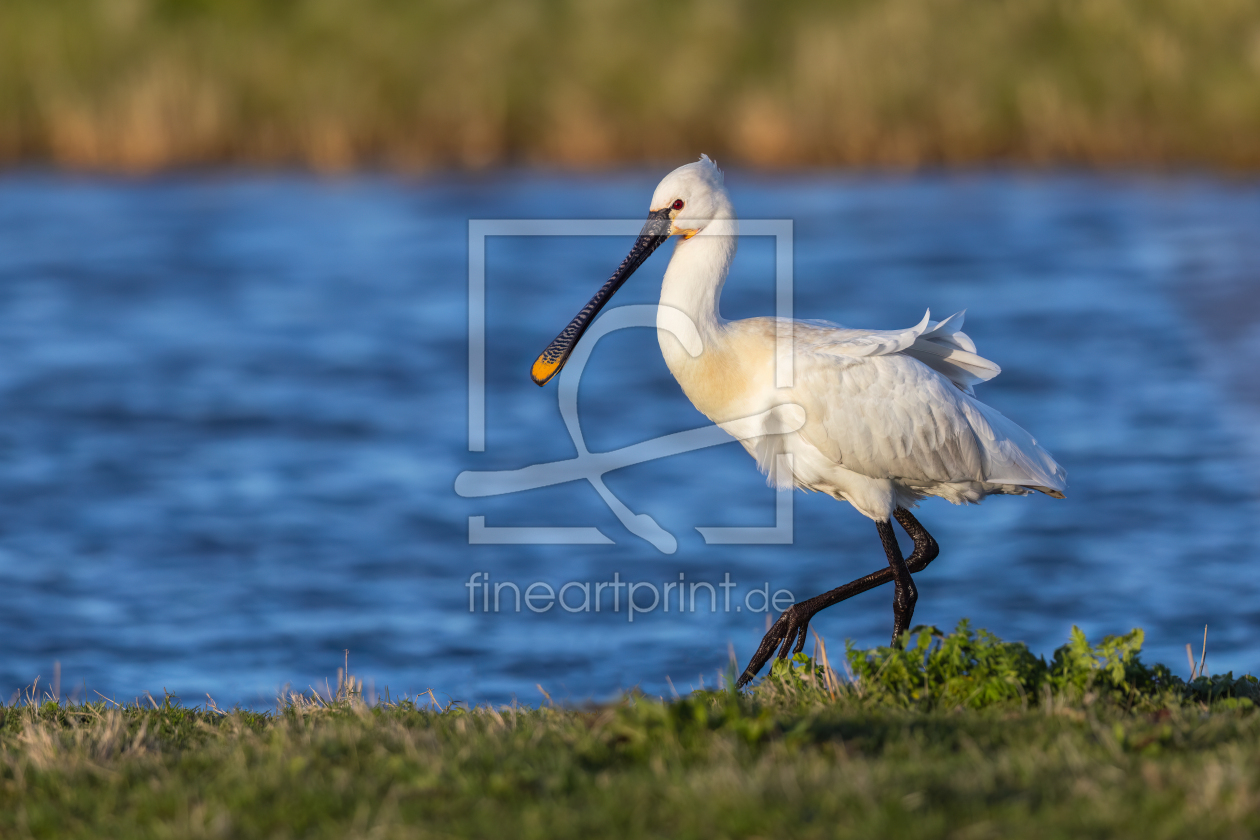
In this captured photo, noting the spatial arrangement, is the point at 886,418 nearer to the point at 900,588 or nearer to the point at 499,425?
the point at 900,588

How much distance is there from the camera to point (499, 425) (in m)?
16.4

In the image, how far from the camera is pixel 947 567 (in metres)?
12.3

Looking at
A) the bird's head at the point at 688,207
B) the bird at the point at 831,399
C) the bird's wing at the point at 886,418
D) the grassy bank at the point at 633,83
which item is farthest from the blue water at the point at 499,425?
the bird's head at the point at 688,207

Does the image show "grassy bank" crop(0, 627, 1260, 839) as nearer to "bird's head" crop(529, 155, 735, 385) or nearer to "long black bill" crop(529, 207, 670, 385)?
"bird's head" crop(529, 155, 735, 385)

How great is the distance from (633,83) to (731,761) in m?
21.4

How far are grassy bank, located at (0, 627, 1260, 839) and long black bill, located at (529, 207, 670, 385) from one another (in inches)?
96.7

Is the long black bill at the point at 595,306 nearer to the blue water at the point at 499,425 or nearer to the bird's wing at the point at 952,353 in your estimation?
the bird's wing at the point at 952,353

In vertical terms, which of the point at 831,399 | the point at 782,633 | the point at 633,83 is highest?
the point at 633,83

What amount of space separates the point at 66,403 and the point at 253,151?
27.1 ft

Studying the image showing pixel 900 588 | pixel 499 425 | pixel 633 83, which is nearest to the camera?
pixel 900 588

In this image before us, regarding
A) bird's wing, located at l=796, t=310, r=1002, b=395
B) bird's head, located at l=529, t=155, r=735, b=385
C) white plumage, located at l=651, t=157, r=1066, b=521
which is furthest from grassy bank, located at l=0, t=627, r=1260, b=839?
bird's head, located at l=529, t=155, r=735, b=385

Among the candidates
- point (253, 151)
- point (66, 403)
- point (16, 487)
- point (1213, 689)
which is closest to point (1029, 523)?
point (1213, 689)

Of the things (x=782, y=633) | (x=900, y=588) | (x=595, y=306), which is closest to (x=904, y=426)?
(x=900, y=588)

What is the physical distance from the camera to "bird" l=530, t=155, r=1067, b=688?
752cm
